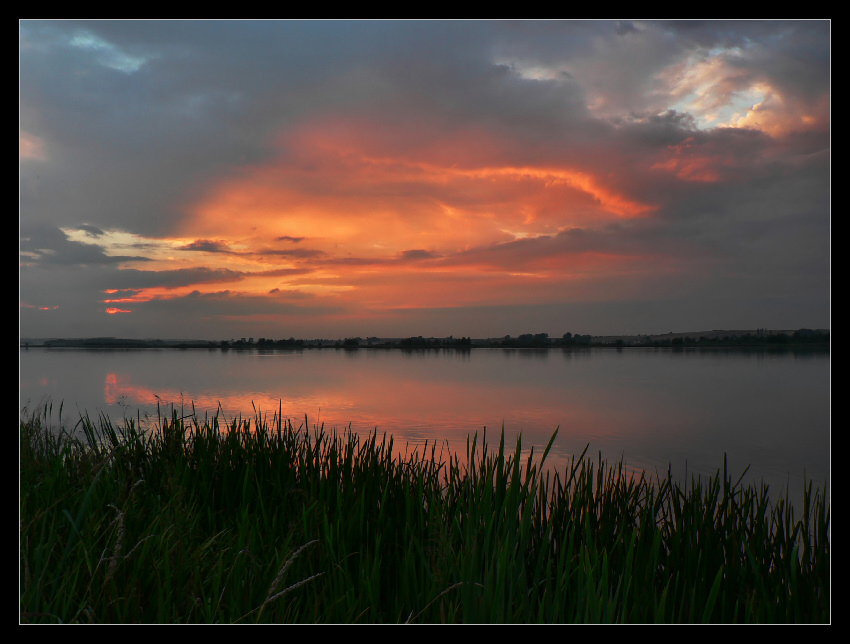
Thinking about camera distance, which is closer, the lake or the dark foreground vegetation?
the dark foreground vegetation

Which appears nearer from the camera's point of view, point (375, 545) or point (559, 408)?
point (375, 545)

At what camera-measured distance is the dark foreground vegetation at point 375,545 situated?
105 inches

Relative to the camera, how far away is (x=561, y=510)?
4.21 metres

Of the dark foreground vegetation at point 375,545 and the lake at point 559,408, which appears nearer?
the dark foreground vegetation at point 375,545

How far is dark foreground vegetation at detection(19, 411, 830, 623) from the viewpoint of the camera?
2.67 metres

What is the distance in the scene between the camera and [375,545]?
3.32 m

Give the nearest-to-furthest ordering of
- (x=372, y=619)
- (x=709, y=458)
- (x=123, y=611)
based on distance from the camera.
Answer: (x=123, y=611)
(x=372, y=619)
(x=709, y=458)
